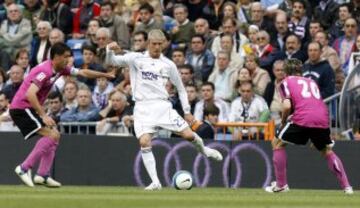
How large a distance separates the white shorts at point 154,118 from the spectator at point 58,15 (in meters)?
9.03

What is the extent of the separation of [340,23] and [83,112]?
5309 mm

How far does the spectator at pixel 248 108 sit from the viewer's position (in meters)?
24.3

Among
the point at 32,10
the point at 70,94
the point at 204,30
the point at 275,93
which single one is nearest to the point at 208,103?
the point at 275,93

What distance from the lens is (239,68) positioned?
25.6 metres

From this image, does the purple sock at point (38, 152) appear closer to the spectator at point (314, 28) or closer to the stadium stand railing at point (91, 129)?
the stadium stand railing at point (91, 129)

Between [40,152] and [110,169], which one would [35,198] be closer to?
[40,152]

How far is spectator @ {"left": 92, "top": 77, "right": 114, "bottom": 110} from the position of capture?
25734mm

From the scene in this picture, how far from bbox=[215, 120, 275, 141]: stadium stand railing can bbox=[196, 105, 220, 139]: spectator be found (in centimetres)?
16

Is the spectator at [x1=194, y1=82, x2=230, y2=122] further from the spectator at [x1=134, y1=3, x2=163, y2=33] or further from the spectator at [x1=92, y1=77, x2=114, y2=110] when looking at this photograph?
the spectator at [x1=134, y1=3, x2=163, y2=33]

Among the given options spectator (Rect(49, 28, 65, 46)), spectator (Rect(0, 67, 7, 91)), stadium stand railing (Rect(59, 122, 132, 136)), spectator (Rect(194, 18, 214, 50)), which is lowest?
stadium stand railing (Rect(59, 122, 132, 136))

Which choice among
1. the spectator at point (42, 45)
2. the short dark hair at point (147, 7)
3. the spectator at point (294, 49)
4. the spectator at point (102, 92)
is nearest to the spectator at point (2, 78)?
the spectator at point (42, 45)

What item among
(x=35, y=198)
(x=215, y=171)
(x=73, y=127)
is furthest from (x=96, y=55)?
(x=35, y=198)

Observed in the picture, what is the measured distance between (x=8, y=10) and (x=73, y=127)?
183 inches

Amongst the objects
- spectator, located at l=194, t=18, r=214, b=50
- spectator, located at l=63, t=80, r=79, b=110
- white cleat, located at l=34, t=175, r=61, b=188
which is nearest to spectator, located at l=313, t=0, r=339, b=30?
spectator, located at l=194, t=18, r=214, b=50
